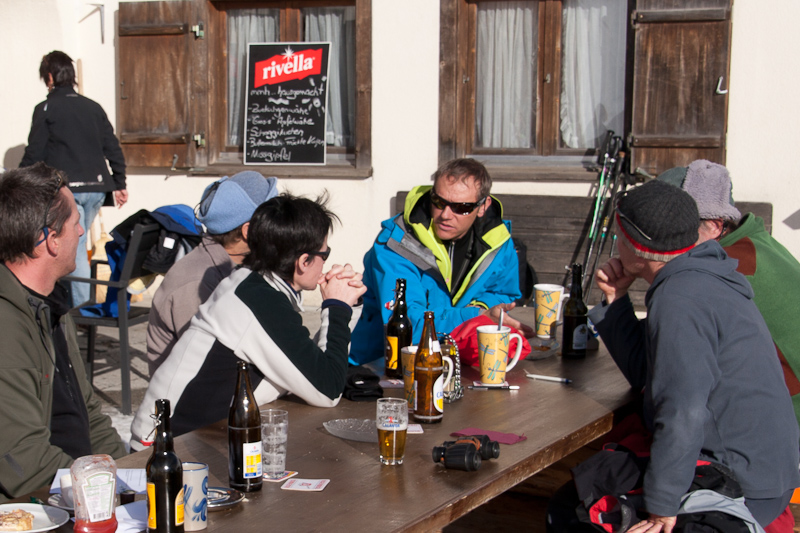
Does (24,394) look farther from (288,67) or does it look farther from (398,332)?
(288,67)

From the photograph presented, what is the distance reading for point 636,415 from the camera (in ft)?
9.04

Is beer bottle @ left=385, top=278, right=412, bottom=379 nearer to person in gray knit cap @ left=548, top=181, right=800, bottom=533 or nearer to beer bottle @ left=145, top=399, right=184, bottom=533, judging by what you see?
person in gray knit cap @ left=548, top=181, right=800, bottom=533

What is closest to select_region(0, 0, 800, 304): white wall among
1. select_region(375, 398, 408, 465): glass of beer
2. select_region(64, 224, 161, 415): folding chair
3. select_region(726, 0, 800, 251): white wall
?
select_region(726, 0, 800, 251): white wall

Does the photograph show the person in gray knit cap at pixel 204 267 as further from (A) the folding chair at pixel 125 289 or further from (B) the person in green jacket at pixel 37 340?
(A) the folding chair at pixel 125 289

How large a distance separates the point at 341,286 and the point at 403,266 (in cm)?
83

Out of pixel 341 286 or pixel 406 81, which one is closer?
pixel 341 286

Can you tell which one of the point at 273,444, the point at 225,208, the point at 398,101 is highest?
the point at 398,101

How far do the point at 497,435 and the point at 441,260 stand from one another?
1.54 metres

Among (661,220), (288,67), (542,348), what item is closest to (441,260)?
(542,348)

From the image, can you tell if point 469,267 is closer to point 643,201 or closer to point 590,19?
point 643,201

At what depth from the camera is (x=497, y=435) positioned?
7.84 ft

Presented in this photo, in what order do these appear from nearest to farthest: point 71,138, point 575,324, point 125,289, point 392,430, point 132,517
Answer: point 132,517 < point 392,430 < point 575,324 < point 125,289 < point 71,138

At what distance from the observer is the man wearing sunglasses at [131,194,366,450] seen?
257 centimetres

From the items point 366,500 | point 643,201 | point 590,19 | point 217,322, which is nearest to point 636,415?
point 643,201
